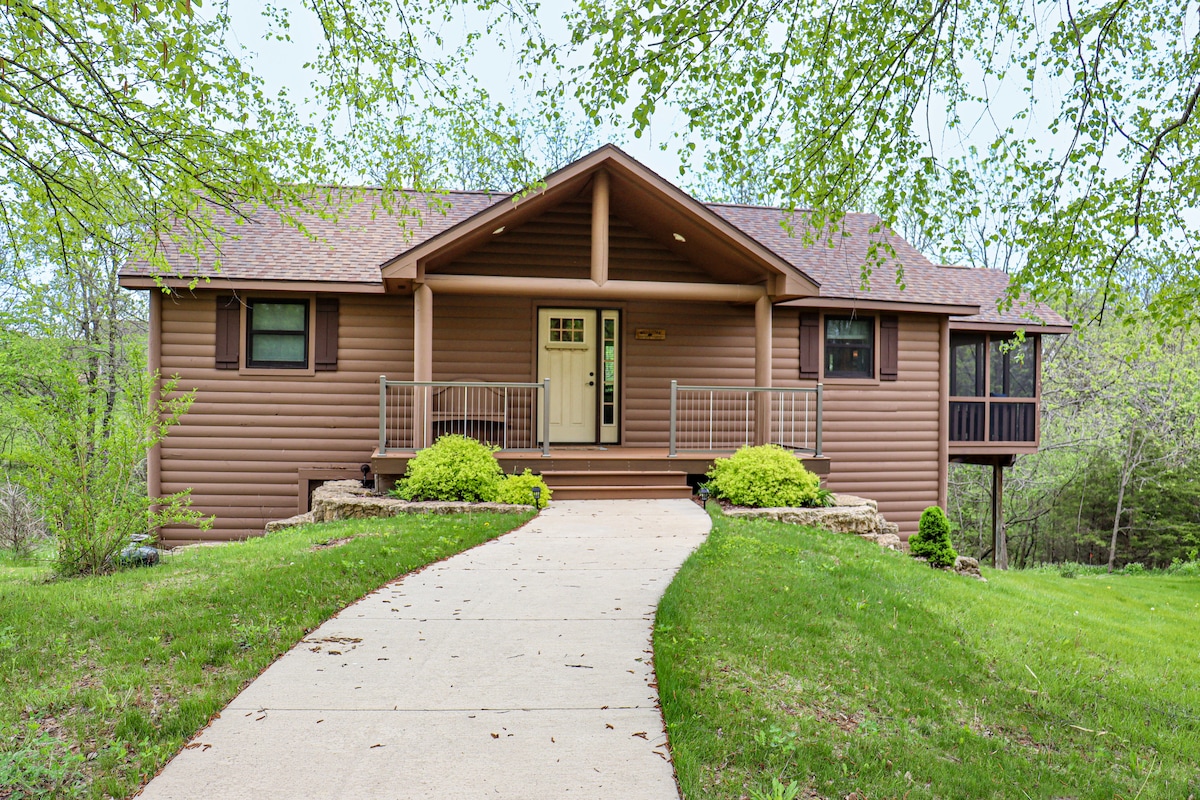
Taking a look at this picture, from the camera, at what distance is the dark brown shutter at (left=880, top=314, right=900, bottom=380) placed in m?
13.1

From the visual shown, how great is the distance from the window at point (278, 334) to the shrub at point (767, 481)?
261 inches

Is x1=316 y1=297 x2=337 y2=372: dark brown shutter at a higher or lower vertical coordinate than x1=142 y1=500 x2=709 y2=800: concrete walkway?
higher

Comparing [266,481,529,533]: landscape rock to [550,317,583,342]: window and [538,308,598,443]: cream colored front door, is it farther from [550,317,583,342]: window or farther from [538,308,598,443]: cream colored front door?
[550,317,583,342]: window

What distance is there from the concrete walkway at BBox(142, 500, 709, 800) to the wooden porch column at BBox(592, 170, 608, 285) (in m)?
5.40

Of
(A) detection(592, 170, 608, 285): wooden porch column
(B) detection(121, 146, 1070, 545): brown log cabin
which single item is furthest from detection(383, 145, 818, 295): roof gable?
(A) detection(592, 170, 608, 285): wooden porch column

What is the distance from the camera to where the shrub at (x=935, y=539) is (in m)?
8.56

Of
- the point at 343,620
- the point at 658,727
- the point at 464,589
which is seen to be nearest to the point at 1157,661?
the point at 658,727

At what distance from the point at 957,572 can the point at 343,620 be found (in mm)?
6724

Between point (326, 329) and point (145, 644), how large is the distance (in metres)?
8.00

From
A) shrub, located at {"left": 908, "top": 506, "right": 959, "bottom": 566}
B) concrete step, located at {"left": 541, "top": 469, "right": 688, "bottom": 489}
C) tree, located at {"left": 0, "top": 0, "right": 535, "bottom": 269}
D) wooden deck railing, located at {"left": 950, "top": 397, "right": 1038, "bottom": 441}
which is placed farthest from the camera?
wooden deck railing, located at {"left": 950, "top": 397, "right": 1038, "bottom": 441}

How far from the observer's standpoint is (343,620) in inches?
191

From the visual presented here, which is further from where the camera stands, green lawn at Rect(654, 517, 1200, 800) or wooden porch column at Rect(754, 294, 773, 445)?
wooden porch column at Rect(754, 294, 773, 445)

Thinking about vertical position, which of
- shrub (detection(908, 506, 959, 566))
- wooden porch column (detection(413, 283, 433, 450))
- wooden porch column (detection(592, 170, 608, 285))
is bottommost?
shrub (detection(908, 506, 959, 566))

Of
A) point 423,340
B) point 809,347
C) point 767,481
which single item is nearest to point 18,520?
point 423,340
